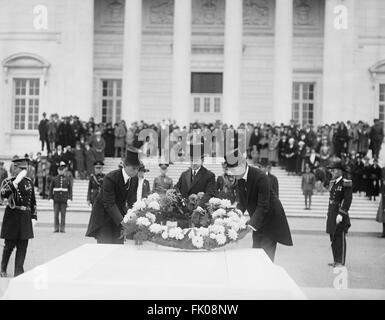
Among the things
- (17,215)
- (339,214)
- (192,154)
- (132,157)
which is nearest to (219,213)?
(132,157)

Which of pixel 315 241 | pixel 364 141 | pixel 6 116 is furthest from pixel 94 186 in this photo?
pixel 6 116

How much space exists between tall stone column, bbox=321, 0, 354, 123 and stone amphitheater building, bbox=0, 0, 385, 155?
51 millimetres

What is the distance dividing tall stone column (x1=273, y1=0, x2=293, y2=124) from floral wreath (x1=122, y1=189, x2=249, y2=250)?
26.8m

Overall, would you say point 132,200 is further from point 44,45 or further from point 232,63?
point 44,45

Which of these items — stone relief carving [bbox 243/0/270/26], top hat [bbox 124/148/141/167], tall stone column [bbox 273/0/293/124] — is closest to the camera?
top hat [bbox 124/148/141/167]

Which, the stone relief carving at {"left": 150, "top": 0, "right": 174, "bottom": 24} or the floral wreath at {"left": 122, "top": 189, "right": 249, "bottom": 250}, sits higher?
the stone relief carving at {"left": 150, "top": 0, "right": 174, "bottom": 24}

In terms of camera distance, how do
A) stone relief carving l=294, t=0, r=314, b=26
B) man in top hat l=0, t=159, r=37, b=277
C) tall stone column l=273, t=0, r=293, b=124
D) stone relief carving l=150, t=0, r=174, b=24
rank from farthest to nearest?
stone relief carving l=150, t=0, r=174, b=24 < stone relief carving l=294, t=0, r=314, b=26 < tall stone column l=273, t=0, r=293, b=124 < man in top hat l=0, t=159, r=37, b=277

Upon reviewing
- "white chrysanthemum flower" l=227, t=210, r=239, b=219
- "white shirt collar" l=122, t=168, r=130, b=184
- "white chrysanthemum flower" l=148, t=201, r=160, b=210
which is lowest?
"white chrysanthemum flower" l=227, t=210, r=239, b=219

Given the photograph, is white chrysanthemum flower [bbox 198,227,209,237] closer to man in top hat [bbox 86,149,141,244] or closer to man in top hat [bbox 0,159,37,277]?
man in top hat [bbox 86,149,141,244]

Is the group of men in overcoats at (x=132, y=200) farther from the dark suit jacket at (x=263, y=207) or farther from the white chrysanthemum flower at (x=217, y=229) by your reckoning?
the white chrysanthemum flower at (x=217, y=229)

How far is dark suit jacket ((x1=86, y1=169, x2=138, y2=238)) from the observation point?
9383 millimetres

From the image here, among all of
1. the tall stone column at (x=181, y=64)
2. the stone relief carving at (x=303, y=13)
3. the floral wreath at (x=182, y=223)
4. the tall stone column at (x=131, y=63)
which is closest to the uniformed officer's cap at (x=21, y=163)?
the floral wreath at (x=182, y=223)

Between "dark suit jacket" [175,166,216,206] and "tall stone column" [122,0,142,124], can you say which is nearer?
"dark suit jacket" [175,166,216,206]

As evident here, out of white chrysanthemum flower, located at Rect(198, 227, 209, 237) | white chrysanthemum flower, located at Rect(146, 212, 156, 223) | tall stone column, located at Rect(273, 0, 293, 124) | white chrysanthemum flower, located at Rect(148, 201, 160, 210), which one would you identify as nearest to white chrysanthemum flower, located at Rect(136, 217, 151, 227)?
Answer: white chrysanthemum flower, located at Rect(146, 212, 156, 223)
